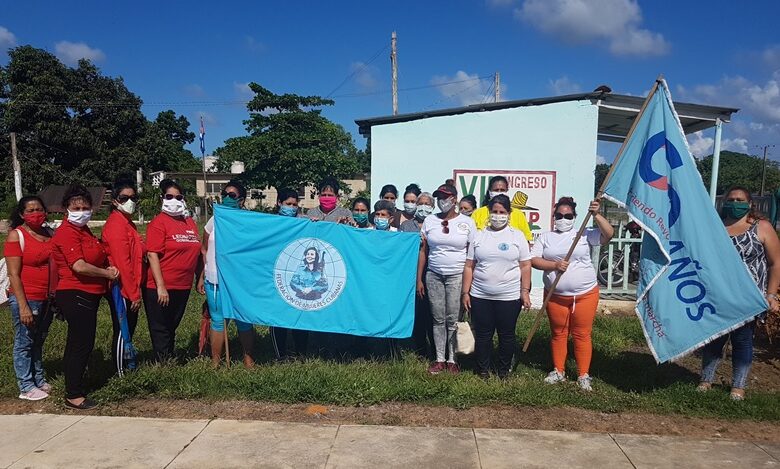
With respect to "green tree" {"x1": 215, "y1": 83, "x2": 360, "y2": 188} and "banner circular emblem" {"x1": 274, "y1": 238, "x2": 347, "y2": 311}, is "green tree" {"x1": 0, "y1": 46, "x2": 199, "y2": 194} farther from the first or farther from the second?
"banner circular emblem" {"x1": 274, "y1": 238, "x2": 347, "y2": 311}

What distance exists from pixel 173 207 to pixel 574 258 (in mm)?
3606

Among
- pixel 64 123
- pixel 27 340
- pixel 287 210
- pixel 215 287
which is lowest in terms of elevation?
pixel 27 340

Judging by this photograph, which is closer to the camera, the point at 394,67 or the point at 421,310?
the point at 421,310

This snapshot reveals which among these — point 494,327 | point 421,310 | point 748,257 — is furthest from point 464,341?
point 748,257

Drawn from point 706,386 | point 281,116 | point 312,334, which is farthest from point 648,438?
point 281,116

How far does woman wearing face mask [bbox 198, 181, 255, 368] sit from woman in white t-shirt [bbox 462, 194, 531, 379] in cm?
220

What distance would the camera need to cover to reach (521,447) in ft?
12.4

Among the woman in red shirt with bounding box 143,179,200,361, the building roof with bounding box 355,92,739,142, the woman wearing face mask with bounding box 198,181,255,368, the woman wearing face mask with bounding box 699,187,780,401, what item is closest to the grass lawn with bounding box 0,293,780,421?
the woman wearing face mask with bounding box 198,181,255,368

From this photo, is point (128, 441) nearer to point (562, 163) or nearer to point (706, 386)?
point (706, 386)

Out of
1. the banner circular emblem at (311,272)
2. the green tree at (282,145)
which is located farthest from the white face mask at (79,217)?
the green tree at (282,145)

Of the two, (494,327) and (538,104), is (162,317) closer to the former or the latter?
(494,327)

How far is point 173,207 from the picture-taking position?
4.82 meters

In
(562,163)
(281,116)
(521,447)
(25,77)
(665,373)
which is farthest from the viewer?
(25,77)

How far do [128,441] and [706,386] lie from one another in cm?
480
